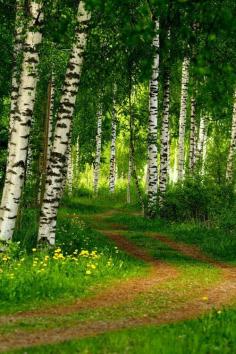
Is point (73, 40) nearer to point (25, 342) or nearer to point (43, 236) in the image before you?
point (43, 236)

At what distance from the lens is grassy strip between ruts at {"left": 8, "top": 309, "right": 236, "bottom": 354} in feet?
22.8

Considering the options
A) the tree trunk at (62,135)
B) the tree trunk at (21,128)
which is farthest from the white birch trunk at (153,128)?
the tree trunk at (21,128)

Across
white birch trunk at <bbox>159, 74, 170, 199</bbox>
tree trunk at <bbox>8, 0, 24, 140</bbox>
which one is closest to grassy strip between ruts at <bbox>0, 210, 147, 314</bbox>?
tree trunk at <bbox>8, 0, 24, 140</bbox>

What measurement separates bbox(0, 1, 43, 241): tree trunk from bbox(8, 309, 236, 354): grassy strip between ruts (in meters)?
5.84

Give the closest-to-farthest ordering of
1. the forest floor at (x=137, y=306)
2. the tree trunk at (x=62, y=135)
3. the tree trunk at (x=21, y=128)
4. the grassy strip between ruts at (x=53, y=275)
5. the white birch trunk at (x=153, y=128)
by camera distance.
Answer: the forest floor at (x=137, y=306) → the grassy strip between ruts at (x=53, y=275) → the tree trunk at (x=21, y=128) → the tree trunk at (x=62, y=135) → the white birch trunk at (x=153, y=128)

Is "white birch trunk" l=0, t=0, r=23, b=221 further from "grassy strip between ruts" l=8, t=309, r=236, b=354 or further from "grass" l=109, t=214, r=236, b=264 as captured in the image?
"grass" l=109, t=214, r=236, b=264

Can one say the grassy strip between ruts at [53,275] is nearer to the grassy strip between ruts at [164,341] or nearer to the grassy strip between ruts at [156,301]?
the grassy strip between ruts at [156,301]

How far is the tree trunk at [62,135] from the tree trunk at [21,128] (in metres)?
1.07

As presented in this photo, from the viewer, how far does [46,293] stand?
1040 centimetres

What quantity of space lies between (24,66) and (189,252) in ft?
27.5

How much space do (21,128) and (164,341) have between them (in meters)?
7.32

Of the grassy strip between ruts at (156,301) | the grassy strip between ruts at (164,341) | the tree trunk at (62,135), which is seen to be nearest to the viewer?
the grassy strip between ruts at (164,341)

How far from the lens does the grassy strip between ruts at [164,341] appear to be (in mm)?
6953

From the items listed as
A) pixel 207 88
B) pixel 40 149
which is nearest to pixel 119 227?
pixel 40 149
